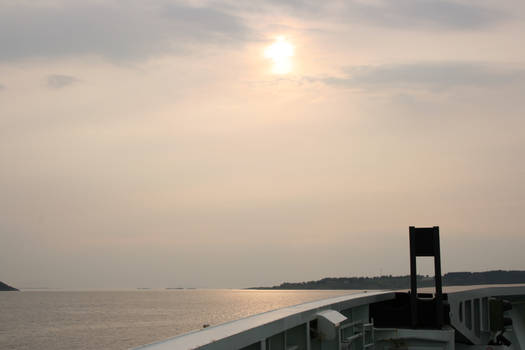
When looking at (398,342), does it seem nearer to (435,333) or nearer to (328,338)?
(435,333)

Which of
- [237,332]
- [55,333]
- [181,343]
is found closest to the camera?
[181,343]

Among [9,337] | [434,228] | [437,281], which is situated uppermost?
[434,228]

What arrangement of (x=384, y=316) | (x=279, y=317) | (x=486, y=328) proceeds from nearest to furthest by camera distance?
(x=279, y=317), (x=384, y=316), (x=486, y=328)

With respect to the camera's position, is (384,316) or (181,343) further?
(384,316)

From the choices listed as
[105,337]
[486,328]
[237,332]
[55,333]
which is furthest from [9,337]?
[237,332]

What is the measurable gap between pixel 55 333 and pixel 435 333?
345ft

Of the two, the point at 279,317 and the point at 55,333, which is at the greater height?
the point at 279,317

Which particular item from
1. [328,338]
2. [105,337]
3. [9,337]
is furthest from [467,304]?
[9,337]

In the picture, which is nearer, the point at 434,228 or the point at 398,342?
the point at 398,342

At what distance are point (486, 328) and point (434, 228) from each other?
31.5ft

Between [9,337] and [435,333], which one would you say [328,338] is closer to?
[435,333]

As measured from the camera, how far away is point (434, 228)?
1905 centimetres

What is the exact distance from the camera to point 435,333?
1636 cm

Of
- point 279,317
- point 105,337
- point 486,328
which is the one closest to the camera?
point 279,317
